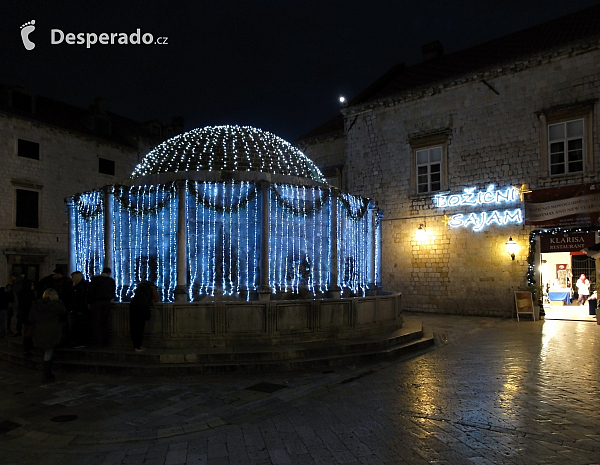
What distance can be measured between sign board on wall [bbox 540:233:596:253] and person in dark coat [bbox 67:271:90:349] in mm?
15339

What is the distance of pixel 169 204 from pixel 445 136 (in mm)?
12618

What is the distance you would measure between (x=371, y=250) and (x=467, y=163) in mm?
7464

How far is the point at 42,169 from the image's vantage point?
80.0 feet

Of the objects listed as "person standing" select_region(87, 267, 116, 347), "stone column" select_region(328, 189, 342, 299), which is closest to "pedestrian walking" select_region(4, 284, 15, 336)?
"person standing" select_region(87, 267, 116, 347)

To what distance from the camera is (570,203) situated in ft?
52.1

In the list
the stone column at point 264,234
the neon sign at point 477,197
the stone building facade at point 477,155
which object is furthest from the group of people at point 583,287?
the stone column at point 264,234

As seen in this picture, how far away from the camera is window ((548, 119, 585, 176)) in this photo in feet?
52.7

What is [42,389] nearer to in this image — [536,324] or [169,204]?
[169,204]

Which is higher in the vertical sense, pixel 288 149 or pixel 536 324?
pixel 288 149

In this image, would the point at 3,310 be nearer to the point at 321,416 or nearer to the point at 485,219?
the point at 321,416

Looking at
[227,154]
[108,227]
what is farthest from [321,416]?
[227,154]

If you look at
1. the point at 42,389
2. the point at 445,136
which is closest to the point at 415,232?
the point at 445,136

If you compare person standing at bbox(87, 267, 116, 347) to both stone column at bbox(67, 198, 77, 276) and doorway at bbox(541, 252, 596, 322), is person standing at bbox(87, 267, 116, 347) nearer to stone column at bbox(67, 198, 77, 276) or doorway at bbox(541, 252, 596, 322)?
stone column at bbox(67, 198, 77, 276)

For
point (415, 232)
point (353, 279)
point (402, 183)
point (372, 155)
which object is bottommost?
point (353, 279)
